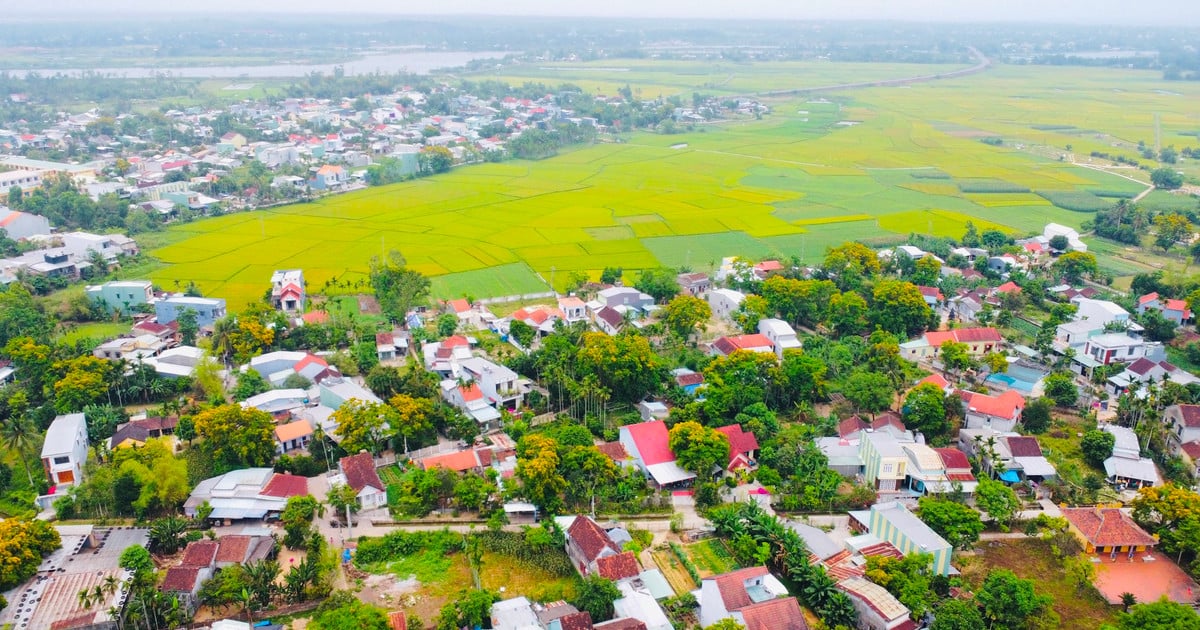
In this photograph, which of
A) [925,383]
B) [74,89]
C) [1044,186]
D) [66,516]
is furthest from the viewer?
[74,89]

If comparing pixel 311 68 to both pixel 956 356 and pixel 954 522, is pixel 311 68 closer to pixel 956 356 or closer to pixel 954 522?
pixel 956 356

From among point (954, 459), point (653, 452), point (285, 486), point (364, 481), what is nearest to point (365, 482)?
point (364, 481)

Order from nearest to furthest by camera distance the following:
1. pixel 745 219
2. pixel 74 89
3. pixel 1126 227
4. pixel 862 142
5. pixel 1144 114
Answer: pixel 1126 227 → pixel 745 219 → pixel 862 142 → pixel 1144 114 → pixel 74 89

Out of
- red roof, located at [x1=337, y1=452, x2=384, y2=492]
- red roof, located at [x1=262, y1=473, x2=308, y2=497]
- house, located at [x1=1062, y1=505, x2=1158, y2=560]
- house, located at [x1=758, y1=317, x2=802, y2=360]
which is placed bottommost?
house, located at [x1=1062, y1=505, x2=1158, y2=560]

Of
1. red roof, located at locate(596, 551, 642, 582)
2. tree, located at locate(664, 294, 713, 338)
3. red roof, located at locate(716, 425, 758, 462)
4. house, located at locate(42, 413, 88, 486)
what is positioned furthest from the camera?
tree, located at locate(664, 294, 713, 338)

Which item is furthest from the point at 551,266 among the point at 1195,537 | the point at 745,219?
the point at 1195,537

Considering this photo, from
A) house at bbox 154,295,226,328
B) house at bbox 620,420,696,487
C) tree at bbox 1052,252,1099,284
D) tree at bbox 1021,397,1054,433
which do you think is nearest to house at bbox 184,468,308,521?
house at bbox 620,420,696,487

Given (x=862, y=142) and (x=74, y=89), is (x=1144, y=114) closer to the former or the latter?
(x=862, y=142)

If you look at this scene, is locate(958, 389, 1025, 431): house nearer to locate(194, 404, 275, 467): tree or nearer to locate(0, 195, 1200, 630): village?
locate(0, 195, 1200, 630): village
